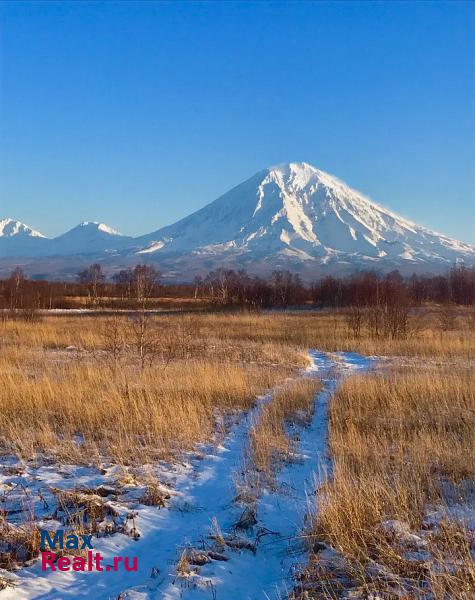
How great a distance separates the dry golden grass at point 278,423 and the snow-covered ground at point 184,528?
0.60 ft

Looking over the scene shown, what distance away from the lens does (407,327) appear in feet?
72.0

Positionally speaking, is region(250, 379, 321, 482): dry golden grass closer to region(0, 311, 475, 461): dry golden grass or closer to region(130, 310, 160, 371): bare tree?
region(0, 311, 475, 461): dry golden grass

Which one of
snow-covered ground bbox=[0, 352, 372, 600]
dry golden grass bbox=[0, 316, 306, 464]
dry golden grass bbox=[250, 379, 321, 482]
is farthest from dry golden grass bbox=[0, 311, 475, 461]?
snow-covered ground bbox=[0, 352, 372, 600]

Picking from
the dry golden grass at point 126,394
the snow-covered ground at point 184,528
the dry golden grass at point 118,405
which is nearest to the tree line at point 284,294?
the dry golden grass at point 126,394

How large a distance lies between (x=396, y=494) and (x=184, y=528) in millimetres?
1841

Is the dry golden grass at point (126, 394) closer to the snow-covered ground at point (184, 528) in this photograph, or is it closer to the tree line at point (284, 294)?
the snow-covered ground at point (184, 528)

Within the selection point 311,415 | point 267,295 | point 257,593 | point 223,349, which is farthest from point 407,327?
point 267,295

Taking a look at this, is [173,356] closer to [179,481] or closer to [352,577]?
[179,481]

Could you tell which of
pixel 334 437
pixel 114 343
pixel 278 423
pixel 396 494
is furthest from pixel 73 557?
pixel 114 343

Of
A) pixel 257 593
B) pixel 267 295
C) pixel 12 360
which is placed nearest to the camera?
pixel 257 593

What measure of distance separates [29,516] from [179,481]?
61.1 inches

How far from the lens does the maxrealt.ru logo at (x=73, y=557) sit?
3256mm

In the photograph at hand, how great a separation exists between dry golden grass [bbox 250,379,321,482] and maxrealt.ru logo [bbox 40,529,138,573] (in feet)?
6.48

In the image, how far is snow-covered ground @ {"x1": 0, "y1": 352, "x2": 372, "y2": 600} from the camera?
120 inches
